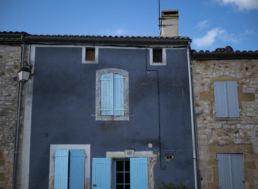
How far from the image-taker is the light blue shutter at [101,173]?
23.3 ft

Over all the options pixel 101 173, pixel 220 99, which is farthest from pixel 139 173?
pixel 220 99

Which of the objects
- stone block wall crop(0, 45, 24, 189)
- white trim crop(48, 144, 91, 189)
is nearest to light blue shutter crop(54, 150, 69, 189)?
white trim crop(48, 144, 91, 189)

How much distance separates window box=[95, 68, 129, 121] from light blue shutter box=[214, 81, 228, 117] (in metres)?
2.82

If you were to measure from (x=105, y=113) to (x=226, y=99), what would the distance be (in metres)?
3.81

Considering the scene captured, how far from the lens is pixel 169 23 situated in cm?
925

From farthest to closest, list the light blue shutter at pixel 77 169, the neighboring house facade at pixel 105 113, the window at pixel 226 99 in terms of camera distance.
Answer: the window at pixel 226 99 → the neighboring house facade at pixel 105 113 → the light blue shutter at pixel 77 169

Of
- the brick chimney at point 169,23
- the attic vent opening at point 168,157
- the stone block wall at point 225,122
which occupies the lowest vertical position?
the attic vent opening at point 168,157

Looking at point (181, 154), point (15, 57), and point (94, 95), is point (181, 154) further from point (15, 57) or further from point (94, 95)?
point (15, 57)

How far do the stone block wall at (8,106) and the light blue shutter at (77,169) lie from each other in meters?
1.74

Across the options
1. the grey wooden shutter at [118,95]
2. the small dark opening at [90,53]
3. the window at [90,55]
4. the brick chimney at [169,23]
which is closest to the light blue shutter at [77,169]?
the grey wooden shutter at [118,95]

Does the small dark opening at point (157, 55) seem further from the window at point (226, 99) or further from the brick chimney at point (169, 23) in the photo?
the window at point (226, 99)

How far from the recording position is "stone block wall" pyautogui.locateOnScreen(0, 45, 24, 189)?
7.15 m

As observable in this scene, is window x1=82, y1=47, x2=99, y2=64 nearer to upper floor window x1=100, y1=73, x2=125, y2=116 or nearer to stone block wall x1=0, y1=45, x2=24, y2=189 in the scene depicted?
upper floor window x1=100, y1=73, x2=125, y2=116

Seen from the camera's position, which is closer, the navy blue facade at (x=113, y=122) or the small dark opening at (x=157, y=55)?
the navy blue facade at (x=113, y=122)
